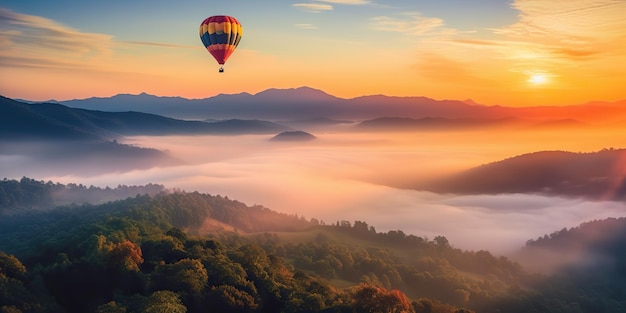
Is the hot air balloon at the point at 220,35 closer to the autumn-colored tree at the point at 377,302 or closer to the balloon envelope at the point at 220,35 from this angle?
the balloon envelope at the point at 220,35

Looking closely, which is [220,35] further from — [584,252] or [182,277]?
[584,252]

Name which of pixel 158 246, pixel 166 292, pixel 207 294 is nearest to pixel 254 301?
pixel 207 294

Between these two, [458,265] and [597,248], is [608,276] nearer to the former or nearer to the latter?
[597,248]

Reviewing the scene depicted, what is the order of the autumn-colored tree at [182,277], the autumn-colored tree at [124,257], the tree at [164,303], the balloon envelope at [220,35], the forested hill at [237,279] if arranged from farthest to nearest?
1. the balloon envelope at [220,35]
2. the autumn-colored tree at [124,257]
3. the autumn-colored tree at [182,277]
4. the forested hill at [237,279]
5. the tree at [164,303]

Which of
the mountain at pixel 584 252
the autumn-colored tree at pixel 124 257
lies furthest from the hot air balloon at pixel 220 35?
the mountain at pixel 584 252

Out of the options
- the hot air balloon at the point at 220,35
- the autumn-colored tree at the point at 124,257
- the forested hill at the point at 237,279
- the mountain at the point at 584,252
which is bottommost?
the mountain at the point at 584,252

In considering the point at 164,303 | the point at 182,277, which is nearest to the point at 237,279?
the point at 182,277

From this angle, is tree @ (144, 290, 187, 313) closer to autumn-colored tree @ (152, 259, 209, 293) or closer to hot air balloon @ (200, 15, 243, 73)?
autumn-colored tree @ (152, 259, 209, 293)

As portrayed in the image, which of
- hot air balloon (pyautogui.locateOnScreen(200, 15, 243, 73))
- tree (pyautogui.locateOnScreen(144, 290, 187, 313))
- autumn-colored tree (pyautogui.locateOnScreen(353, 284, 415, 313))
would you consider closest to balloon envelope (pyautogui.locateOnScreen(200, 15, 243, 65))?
hot air balloon (pyautogui.locateOnScreen(200, 15, 243, 73))
